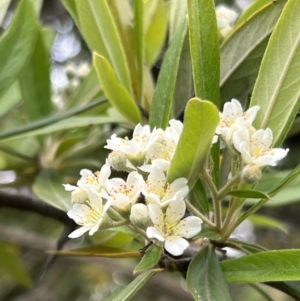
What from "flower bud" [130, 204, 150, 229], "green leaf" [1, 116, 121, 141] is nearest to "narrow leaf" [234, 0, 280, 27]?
"green leaf" [1, 116, 121, 141]

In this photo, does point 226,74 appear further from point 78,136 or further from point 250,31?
point 78,136

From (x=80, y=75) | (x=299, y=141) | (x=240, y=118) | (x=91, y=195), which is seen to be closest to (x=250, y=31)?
(x=240, y=118)

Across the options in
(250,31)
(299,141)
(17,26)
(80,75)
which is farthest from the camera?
(299,141)

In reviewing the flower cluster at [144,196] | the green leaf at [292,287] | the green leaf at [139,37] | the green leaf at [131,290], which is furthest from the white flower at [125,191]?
the green leaf at [139,37]

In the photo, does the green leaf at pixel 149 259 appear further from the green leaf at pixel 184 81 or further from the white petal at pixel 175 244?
the green leaf at pixel 184 81

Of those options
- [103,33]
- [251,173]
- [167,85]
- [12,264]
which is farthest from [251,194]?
[12,264]

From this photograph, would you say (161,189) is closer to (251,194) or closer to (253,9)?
(251,194)

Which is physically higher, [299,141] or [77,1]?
[77,1]

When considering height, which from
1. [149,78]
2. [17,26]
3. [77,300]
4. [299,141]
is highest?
[17,26]
